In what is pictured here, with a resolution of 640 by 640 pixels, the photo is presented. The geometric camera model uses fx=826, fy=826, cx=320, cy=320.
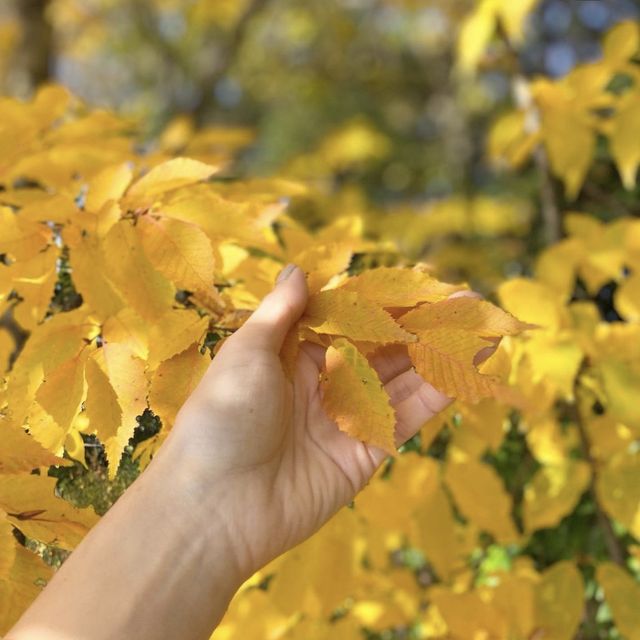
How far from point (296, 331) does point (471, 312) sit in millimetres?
150

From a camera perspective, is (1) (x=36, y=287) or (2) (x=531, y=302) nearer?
(1) (x=36, y=287)

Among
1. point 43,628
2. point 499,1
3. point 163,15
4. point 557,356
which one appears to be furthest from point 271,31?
point 43,628

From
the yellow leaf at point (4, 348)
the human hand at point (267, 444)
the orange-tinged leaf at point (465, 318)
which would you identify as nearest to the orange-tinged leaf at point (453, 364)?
the orange-tinged leaf at point (465, 318)

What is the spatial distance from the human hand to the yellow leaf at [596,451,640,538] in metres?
0.39

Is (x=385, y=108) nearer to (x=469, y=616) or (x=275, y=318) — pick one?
(x=469, y=616)

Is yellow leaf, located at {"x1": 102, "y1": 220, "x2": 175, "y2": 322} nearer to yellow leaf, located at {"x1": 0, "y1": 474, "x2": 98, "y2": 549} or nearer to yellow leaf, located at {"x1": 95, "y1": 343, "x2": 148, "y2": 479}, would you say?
yellow leaf, located at {"x1": 95, "y1": 343, "x2": 148, "y2": 479}

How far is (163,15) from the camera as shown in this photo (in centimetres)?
564

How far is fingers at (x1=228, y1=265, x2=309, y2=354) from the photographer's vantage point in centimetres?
68

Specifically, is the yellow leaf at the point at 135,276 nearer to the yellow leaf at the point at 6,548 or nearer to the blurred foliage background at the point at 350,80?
the yellow leaf at the point at 6,548

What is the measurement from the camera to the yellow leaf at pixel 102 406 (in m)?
0.68

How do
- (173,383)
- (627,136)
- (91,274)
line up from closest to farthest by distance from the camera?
1. (173,383)
2. (91,274)
3. (627,136)

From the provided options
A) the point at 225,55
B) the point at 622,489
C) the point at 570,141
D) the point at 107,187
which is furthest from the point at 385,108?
the point at 107,187

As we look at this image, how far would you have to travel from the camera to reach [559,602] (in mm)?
1066

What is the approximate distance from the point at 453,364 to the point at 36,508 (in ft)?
1.17
